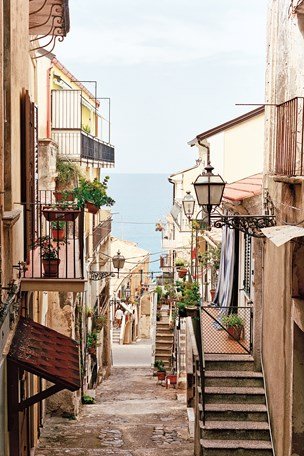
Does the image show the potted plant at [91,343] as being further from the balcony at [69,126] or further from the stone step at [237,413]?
the stone step at [237,413]

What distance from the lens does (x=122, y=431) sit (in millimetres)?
16438

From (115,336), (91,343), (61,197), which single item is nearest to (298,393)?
(61,197)

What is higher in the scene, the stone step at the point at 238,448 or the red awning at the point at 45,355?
the red awning at the point at 45,355

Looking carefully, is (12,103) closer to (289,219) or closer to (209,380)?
(289,219)

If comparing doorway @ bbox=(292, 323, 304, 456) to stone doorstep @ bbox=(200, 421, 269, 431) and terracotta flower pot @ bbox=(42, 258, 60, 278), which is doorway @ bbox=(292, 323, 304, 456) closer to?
stone doorstep @ bbox=(200, 421, 269, 431)

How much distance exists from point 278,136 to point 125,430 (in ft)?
26.0

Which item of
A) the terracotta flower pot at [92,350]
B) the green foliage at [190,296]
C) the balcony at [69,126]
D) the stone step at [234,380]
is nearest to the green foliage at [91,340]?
the terracotta flower pot at [92,350]

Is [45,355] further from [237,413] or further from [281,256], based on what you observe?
[237,413]

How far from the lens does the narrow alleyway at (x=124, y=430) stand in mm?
14883

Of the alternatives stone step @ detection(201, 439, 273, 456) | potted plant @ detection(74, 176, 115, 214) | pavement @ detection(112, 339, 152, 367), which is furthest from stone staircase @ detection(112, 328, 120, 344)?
stone step @ detection(201, 439, 273, 456)

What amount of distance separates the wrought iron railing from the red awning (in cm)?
420

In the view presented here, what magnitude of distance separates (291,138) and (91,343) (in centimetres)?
1735

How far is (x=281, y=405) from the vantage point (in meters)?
11.1

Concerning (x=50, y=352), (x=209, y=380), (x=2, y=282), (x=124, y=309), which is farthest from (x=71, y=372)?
(x=124, y=309)
